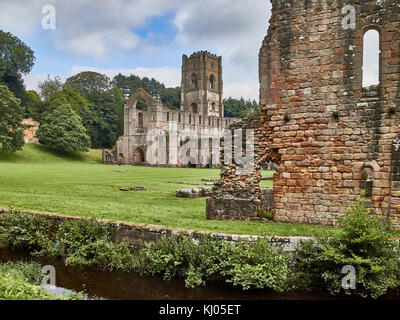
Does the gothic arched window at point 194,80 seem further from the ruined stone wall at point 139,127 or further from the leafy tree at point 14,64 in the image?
the leafy tree at point 14,64

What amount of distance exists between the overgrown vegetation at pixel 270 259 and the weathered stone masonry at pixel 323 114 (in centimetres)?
184

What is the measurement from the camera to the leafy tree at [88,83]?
2911 inches

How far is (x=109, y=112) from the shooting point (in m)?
64.5

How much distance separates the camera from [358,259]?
638 centimetres

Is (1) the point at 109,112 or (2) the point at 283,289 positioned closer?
(2) the point at 283,289

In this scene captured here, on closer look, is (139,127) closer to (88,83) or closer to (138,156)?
(138,156)

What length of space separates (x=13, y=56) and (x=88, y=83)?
62.6ft

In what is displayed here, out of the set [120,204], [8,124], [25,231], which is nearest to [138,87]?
[8,124]

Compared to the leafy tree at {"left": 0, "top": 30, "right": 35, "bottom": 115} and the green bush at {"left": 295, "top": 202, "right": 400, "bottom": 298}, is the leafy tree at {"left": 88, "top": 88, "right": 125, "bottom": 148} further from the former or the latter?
the green bush at {"left": 295, "top": 202, "right": 400, "bottom": 298}

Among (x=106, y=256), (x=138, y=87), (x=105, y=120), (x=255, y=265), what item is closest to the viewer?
(x=255, y=265)

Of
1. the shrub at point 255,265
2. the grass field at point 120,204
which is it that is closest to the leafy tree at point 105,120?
the grass field at point 120,204

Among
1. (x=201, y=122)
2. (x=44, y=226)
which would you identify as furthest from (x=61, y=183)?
(x=201, y=122)
